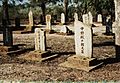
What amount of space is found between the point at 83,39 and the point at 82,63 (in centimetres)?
89

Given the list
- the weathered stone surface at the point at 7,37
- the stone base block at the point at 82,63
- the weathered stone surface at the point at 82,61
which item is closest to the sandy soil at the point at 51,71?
the stone base block at the point at 82,63

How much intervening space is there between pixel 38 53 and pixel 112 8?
24.7 metres

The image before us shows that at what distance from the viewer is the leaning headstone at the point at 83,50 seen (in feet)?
32.7

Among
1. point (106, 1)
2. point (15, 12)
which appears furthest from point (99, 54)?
point (15, 12)

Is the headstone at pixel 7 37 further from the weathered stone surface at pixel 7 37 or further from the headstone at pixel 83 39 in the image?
the headstone at pixel 83 39

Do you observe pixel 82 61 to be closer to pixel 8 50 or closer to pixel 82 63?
pixel 82 63

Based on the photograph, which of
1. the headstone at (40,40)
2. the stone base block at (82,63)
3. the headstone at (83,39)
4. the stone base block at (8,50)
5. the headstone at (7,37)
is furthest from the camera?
the headstone at (7,37)

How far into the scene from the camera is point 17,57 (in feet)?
40.1

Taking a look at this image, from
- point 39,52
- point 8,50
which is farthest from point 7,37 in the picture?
point 39,52

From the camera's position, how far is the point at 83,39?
10.4 meters

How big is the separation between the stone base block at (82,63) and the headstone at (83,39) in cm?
25

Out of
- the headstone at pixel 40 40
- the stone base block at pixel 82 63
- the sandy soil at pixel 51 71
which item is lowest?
the sandy soil at pixel 51 71

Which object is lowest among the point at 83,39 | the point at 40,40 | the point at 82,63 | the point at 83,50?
the point at 82,63

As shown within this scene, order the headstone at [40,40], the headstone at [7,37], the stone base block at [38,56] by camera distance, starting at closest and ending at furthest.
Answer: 1. the stone base block at [38,56]
2. the headstone at [40,40]
3. the headstone at [7,37]
